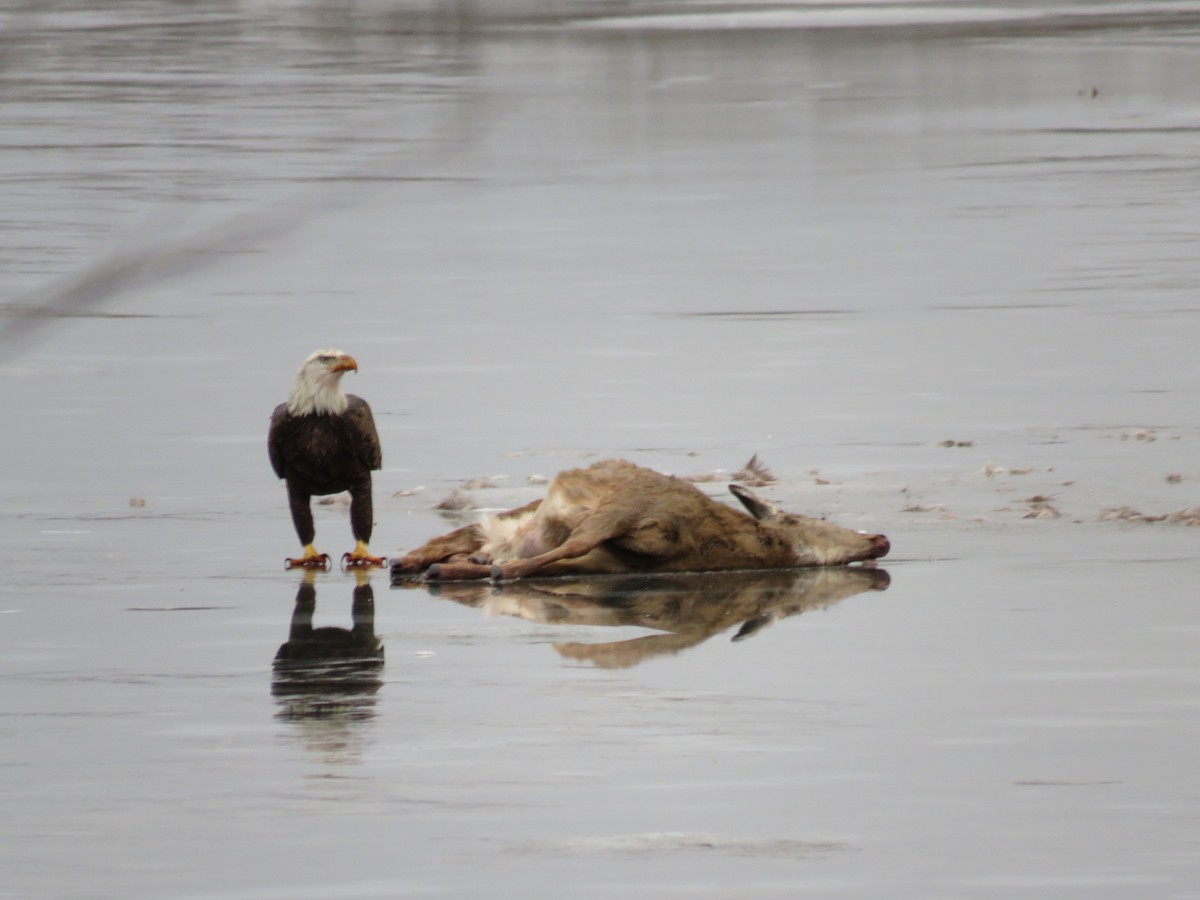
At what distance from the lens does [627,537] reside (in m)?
9.73

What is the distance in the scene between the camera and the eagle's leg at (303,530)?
32.2 ft

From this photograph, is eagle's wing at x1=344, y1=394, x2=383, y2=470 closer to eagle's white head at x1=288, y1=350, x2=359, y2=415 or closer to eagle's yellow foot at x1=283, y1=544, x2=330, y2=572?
eagle's white head at x1=288, y1=350, x2=359, y2=415

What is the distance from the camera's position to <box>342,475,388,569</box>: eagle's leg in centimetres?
988

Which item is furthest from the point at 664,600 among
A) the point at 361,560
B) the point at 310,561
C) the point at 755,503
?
the point at 310,561

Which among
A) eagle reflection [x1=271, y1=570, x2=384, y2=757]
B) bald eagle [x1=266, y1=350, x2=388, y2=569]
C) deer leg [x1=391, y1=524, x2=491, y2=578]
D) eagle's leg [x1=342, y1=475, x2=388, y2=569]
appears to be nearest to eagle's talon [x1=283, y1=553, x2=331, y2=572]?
bald eagle [x1=266, y1=350, x2=388, y2=569]

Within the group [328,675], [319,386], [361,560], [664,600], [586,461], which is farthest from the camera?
[586,461]

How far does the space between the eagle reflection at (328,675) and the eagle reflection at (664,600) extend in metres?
0.57

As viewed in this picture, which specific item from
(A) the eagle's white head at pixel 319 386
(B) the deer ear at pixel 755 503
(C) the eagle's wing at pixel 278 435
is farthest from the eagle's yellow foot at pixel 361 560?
(B) the deer ear at pixel 755 503

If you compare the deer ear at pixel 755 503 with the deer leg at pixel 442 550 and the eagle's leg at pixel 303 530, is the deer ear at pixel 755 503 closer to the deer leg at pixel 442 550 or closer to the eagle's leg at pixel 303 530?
the deer leg at pixel 442 550

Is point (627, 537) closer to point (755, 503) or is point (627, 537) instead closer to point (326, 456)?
point (755, 503)

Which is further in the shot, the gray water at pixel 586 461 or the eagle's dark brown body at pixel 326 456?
the eagle's dark brown body at pixel 326 456

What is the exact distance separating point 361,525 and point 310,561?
26 centimetres

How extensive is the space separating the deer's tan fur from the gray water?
30cm

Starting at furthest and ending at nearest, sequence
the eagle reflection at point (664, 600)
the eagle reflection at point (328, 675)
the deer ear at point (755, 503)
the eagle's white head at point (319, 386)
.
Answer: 1. the deer ear at point (755, 503)
2. the eagle's white head at point (319, 386)
3. the eagle reflection at point (664, 600)
4. the eagle reflection at point (328, 675)
